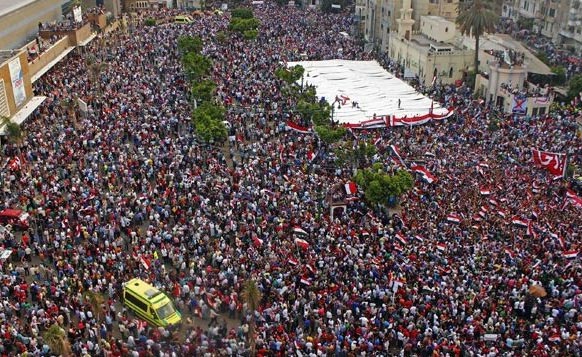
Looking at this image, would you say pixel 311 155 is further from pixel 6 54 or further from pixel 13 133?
pixel 6 54

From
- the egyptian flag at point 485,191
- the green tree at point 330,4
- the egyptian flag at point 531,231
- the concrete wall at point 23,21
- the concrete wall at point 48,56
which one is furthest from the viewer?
the green tree at point 330,4

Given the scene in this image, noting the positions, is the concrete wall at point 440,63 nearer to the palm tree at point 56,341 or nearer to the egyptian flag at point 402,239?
the egyptian flag at point 402,239

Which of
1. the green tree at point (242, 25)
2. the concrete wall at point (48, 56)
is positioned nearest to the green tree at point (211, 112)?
the concrete wall at point (48, 56)

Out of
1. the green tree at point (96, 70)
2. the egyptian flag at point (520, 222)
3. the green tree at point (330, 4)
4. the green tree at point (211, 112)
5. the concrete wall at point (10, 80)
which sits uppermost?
the concrete wall at point (10, 80)

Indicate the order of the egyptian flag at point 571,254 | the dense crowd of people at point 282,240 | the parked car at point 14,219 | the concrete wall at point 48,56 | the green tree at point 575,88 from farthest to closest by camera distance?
the green tree at point 575,88 → the concrete wall at point 48,56 → the parked car at point 14,219 → the egyptian flag at point 571,254 → the dense crowd of people at point 282,240

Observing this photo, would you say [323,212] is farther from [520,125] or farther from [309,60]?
[309,60]

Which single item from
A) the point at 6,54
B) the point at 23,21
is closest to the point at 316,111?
the point at 6,54

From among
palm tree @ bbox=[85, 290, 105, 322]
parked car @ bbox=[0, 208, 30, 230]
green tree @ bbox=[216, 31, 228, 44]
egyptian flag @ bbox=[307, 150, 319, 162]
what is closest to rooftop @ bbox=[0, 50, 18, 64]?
parked car @ bbox=[0, 208, 30, 230]
